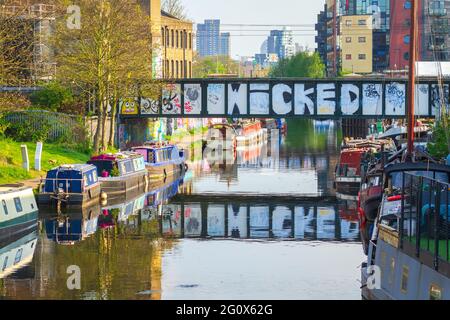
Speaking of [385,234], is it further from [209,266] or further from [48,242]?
[48,242]

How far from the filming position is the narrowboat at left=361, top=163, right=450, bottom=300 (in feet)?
95.8

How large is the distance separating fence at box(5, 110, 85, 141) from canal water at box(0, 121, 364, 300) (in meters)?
7.86

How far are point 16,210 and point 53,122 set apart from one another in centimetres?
3235

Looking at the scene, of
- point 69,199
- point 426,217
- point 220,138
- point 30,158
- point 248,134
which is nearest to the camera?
point 426,217

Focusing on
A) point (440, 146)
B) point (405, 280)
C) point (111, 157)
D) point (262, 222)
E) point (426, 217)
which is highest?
point (426, 217)

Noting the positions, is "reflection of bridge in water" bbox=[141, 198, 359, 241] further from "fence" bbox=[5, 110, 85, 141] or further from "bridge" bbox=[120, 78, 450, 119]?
"bridge" bbox=[120, 78, 450, 119]

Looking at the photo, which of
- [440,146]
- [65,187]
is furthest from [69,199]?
[440,146]

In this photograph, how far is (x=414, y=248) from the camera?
31.5m

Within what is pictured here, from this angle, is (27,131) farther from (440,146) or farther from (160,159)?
(440,146)

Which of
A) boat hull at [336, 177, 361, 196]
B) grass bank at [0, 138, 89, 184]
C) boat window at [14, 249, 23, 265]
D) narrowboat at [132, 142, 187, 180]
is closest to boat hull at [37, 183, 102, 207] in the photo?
grass bank at [0, 138, 89, 184]

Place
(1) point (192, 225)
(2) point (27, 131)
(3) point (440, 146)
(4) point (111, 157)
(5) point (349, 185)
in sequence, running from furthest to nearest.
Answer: (2) point (27, 131), (5) point (349, 185), (4) point (111, 157), (3) point (440, 146), (1) point (192, 225)
